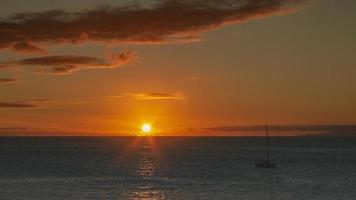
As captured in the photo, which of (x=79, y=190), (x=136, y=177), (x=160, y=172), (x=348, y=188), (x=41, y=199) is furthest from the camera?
(x=160, y=172)

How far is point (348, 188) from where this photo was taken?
84062 millimetres

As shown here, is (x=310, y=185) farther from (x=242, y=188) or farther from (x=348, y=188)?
(x=242, y=188)

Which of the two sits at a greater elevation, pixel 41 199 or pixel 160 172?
pixel 160 172

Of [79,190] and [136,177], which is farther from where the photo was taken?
[136,177]

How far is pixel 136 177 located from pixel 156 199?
33.5 meters

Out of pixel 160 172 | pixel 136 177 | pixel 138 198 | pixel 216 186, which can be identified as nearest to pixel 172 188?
pixel 216 186

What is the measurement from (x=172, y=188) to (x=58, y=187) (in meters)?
16.6

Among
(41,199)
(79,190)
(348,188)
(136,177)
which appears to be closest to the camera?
(41,199)

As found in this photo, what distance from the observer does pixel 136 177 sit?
338 feet

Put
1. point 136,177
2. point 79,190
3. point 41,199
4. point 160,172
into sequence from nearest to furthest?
point 41,199 → point 79,190 → point 136,177 → point 160,172

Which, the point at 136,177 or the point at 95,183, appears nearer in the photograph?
the point at 95,183

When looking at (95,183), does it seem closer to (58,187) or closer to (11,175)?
(58,187)

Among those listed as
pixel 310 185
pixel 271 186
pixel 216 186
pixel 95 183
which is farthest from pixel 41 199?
pixel 310 185

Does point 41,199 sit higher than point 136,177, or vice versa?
point 136,177
